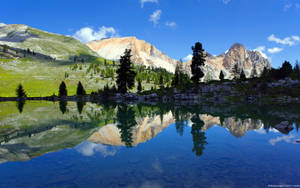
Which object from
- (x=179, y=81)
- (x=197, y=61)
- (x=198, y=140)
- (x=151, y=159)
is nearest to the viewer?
(x=151, y=159)

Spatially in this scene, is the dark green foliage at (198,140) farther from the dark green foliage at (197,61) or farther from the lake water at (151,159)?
the dark green foliage at (197,61)

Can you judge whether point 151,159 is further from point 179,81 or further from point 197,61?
point 179,81

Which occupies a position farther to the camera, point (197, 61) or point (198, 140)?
point (197, 61)

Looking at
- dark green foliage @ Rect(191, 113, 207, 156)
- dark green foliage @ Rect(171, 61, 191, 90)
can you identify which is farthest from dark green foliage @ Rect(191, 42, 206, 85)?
dark green foliage @ Rect(191, 113, 207, 156)

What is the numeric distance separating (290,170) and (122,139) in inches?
413

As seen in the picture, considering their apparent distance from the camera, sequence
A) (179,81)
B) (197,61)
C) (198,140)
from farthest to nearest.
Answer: (179,81), (197,61), (198,140)

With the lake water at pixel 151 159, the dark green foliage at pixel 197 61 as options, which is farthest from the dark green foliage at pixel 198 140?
the dark green foliage at pixel 197 61

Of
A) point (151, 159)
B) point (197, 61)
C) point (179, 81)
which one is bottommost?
point (151, 159)

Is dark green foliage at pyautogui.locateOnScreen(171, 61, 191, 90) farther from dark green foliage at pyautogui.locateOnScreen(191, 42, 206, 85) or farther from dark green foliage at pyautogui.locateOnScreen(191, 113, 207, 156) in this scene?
dark green foliage at pyautogui.locateOnScreen(191, 113, 207, 156)

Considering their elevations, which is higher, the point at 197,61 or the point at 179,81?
the point at 197,61

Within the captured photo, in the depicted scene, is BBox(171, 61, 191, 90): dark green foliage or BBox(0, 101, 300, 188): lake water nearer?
BBox(0, 101, 300, 188): lake water

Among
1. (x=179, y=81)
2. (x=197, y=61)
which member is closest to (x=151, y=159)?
(x=197, y=61)

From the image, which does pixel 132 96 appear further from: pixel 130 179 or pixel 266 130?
Answer: pixel 130 179

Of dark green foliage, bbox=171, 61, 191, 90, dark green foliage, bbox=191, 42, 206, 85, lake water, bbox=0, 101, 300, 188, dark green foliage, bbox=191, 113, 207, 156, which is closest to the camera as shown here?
lake water, bbox=0, 101, 300, 188
